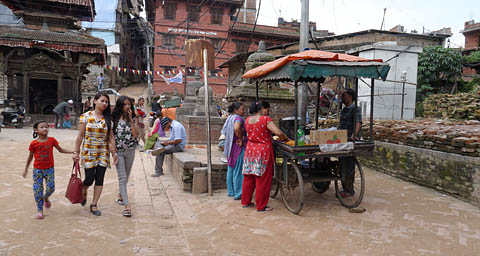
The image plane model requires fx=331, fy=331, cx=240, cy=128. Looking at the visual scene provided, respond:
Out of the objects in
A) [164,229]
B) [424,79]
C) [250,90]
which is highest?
[424,79]

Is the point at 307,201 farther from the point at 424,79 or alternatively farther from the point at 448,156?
the point at 424,79

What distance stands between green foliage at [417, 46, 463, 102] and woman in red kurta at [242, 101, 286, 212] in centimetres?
1651

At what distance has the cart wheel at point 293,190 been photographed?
509 cm

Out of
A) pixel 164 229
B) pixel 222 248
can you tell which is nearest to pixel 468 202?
pixel 222 248

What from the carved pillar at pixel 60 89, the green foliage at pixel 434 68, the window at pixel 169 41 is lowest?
the carved pillar at pixel 60 89

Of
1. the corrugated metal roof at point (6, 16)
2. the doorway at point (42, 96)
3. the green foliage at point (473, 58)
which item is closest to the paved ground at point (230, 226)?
the doorway at point (42, 96)

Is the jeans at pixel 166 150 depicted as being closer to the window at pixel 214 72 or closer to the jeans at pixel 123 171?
the jeans at pixel 123 171

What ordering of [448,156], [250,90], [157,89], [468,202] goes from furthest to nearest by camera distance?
1. [157,89]
2. [250,90]
3. [448,156]
4. [468,202]

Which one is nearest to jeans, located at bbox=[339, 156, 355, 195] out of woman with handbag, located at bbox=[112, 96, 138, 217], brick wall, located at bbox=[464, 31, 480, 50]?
woman with handbag, located at bbox=[112, 96, 138, 217]

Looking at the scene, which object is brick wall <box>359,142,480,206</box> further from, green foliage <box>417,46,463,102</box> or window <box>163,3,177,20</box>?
window <box>163,3,177,20</box>

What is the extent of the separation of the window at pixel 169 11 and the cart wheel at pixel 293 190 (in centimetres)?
3043

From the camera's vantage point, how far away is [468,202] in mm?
5840

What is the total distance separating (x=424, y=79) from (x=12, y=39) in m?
21.9

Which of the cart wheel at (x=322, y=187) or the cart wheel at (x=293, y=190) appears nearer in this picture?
the cart wheel at (x=293, y=190)
